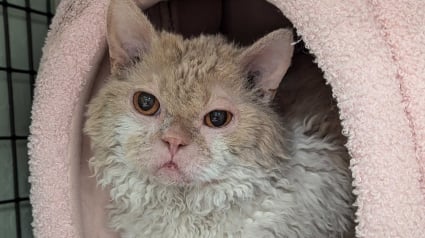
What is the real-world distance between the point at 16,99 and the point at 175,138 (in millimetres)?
603

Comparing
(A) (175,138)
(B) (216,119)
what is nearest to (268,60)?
(B) (216,119)

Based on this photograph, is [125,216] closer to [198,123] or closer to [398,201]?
[198,123]

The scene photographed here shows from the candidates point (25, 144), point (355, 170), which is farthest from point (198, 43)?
point (25, 144)

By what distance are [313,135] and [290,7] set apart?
318 mm

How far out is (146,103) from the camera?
1209 mm

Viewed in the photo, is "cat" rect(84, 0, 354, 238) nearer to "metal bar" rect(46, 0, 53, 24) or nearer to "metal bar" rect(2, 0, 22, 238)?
"metal bar" rect(2, 0, 22, 238)

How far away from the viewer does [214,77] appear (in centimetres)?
122

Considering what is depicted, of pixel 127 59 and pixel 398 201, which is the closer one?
pixel 398 201

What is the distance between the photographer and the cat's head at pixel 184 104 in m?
1.15

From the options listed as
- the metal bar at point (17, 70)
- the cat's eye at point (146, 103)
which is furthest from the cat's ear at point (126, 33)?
the metal bar at point (17, 70)

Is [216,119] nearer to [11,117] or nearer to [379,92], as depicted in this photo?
[379,92]

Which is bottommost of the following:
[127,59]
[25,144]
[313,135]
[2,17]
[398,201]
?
[398,201]

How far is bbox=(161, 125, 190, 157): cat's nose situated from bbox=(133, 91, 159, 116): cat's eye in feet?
0.30

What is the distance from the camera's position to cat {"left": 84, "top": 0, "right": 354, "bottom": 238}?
3.84 feet
